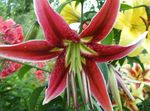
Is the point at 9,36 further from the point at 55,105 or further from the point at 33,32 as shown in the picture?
the point at 33,32

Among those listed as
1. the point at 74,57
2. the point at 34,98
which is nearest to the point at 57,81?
the point at 74,57

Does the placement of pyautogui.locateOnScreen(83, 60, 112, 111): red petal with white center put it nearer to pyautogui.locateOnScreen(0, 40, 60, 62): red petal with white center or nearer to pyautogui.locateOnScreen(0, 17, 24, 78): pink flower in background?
pyautogui.locateOnScreen(0, 40, 60, 62): red petal with white center

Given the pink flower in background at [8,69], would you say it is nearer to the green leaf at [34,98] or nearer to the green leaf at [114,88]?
the green leaf at [34,98]

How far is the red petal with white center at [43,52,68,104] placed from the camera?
798 mm

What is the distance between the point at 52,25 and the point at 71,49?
9 cm

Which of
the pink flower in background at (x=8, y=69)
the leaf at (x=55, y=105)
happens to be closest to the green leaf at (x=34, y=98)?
the leaf at (x=55, y=105)

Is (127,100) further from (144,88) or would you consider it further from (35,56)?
(35,56)

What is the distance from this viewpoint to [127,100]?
1.29 m

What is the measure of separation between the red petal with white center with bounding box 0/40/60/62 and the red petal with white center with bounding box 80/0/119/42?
7 centimetres

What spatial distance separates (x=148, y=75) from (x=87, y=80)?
1.96 ft

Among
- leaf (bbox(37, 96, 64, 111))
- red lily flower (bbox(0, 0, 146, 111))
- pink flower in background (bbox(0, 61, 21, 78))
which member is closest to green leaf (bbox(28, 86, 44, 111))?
leaf (bbox(37, 96, 64, 111))

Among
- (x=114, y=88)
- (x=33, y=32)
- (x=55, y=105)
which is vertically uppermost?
(x=33, y=32)

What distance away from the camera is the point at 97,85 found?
797 millimetres

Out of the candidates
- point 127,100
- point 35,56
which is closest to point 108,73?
point 35,56
